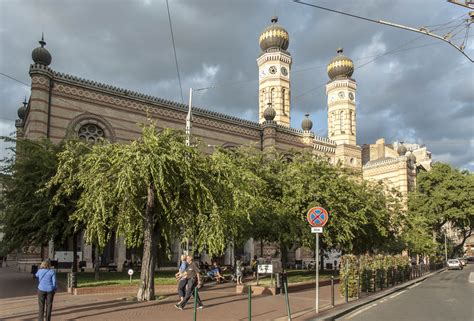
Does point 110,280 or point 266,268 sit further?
point 110,280

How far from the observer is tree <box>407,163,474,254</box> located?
47.8 metres

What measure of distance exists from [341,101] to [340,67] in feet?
14.3

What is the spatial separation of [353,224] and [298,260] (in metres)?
20.3

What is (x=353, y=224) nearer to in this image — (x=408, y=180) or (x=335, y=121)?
(x=335, y=121)

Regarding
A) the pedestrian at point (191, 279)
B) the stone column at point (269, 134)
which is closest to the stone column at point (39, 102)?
the stone column at point (269, 134)

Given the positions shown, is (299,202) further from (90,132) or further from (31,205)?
(90,132)

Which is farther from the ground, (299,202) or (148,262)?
(299,202)

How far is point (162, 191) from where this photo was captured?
43.1 ft

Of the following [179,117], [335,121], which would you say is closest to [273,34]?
[335,121]

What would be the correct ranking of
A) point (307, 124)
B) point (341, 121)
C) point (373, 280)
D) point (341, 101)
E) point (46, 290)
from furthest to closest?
1. point (341, 101)
2. point (341, 121)
3. point (307, 124)
4. point (373, 280)
5. point (46, 290)

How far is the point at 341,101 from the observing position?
170 feet

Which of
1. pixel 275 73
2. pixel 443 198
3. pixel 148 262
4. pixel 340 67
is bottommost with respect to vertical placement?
pixel 148 262

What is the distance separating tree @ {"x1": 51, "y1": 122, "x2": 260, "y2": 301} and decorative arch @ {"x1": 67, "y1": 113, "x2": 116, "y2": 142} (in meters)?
15.7

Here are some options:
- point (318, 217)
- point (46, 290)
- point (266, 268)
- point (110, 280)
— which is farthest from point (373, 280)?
point (46, 290)
